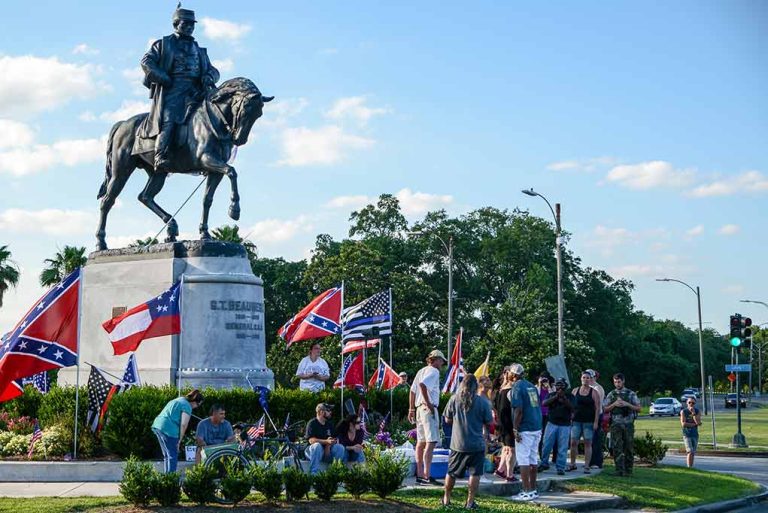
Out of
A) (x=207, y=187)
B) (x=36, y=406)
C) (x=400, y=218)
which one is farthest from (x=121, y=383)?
(x=400, y=218)

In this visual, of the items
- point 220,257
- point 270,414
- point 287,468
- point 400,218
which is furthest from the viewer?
point 400,218

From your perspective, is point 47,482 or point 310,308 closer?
point 47,482

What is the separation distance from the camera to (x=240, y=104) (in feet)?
69.7

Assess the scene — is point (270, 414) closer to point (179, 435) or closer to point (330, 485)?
point (179, 435)

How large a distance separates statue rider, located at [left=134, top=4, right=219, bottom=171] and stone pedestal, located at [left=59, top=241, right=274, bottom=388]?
2118 millimetres

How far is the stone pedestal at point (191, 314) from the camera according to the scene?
68.1 ft

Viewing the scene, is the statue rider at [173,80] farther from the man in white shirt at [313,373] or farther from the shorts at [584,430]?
the shorts at [584,430]

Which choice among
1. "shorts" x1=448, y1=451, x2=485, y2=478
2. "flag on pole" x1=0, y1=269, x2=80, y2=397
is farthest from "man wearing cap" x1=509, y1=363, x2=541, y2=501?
"flag on pole" x1=0, y1=269, x2=80, y2=397

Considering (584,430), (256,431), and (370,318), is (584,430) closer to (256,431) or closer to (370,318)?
(370,318)

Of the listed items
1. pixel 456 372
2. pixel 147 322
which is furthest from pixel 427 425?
pixel 456 372

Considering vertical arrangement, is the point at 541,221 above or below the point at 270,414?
above

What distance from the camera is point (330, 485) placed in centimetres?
1387

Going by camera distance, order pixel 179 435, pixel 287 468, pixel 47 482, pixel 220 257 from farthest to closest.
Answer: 1. pixel 220 257
2. pixel 47 482
3. pixel 179 435
4. pixel 287 468

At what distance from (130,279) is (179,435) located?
24.0 feet
